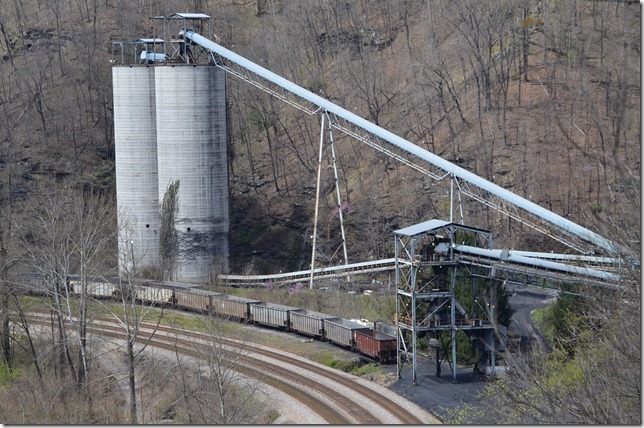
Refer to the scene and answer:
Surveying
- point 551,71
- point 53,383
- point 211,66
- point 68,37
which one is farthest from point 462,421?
point 68,37

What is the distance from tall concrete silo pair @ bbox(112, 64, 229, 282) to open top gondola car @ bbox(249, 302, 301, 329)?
12458 millimetres

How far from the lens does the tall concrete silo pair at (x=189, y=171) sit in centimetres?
6234

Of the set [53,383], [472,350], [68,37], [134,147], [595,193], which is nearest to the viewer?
[53,383]

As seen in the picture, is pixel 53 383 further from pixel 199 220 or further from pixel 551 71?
pixel 551 71

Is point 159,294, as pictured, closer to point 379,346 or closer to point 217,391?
point 379,346

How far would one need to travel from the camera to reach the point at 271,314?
163 ft

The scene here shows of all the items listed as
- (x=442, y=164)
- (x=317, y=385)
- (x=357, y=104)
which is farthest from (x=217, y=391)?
(x=357, y=104)

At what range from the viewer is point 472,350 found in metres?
41.9

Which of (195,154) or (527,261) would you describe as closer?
(527,261)

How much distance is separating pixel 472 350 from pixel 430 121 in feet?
105

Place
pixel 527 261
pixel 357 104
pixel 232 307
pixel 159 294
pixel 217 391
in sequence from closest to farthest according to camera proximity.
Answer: pixel 217 391 < pixel 527 261 < pixel 232 307 < pixel 159 294 < pixel 357 104

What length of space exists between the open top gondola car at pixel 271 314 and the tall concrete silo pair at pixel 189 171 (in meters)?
12.5

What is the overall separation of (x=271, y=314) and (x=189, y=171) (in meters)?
15.9

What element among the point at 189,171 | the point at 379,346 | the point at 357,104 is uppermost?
the point at 357,104
